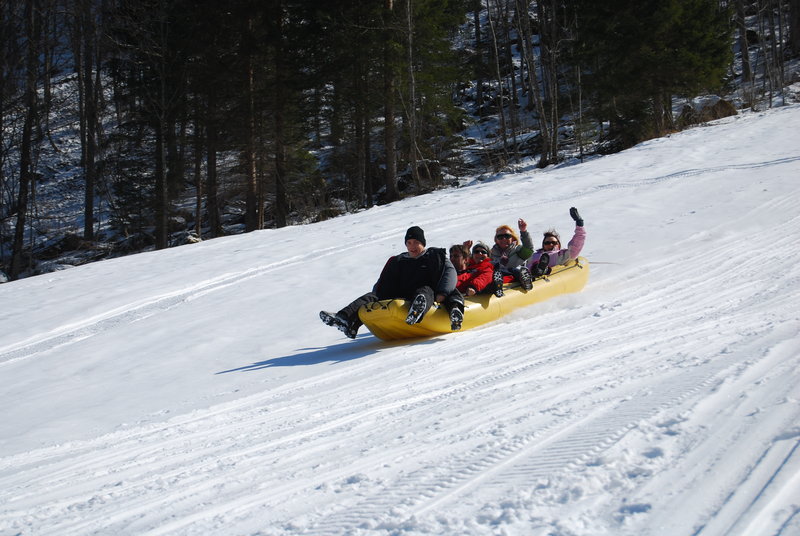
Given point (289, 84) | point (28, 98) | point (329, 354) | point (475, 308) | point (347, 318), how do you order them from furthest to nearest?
Result: point (289, 84)
point (28, 98)
point (475, 308)
point (329, 354)
point (347, 318)

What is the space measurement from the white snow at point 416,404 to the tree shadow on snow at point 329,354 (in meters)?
0.04

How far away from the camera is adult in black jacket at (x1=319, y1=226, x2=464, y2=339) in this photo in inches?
242

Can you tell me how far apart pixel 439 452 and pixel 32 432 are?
3.22 m

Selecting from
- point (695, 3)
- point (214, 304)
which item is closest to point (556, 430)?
point (214, 304)

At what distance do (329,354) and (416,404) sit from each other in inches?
92.1

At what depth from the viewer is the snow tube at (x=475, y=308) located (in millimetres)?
6086

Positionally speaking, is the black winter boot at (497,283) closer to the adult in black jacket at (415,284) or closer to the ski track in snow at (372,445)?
the adult in black jacket at (415,284)

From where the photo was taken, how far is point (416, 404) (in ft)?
13.4

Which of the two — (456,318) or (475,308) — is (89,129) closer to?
(475,308)

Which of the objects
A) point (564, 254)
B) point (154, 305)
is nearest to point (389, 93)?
point (154, 305)

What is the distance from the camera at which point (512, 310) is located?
7.04m

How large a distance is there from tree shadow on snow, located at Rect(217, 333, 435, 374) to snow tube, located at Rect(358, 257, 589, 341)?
0.41ft

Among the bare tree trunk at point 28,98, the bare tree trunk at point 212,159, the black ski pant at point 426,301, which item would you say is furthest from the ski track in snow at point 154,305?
the bare tree trunk at point 28,98

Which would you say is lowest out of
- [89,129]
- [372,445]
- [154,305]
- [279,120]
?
[372,445]
